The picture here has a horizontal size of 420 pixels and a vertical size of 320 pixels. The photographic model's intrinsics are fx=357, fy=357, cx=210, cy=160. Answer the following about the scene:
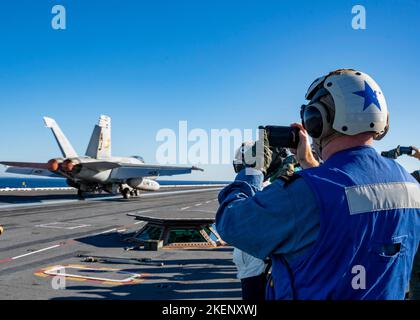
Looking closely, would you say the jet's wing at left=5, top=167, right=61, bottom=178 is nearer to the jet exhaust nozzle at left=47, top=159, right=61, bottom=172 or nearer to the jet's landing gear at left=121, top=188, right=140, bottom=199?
the jet's landing gear at left=121, top=188, right=140, bottom=199

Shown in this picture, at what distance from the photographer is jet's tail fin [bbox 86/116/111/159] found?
3506 cm

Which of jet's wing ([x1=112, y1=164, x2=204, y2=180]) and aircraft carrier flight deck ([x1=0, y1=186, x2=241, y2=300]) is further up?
aircraft carrier flight deck ([x1=0, y1=186, x2=241, y2=300])

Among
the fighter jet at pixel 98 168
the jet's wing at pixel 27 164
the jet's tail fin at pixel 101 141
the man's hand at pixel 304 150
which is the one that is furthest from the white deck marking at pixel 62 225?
the jet's wing at pixel 27 164

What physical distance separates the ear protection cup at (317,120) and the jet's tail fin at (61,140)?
31546 millimetres

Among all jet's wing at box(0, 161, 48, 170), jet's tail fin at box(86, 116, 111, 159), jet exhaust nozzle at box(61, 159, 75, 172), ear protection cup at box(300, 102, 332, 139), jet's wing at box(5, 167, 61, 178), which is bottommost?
jet's wing at box(5, 167, 61, 178)

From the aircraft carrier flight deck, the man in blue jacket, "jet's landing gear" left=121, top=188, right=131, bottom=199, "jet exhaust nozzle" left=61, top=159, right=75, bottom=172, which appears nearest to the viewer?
the man in blue jacket

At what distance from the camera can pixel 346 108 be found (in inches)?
84.7

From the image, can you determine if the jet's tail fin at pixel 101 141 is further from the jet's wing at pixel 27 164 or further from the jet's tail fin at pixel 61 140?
the jet's wing at pixel 27 164

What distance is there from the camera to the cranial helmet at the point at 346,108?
84.2 inches

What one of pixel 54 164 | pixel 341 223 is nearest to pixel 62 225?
pixel 54 164

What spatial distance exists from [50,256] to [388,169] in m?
10.7

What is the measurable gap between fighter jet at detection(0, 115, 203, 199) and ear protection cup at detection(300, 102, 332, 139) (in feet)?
97.5

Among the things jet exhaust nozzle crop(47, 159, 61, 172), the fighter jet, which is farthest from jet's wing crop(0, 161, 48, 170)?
jet exhaust nozzle crop(47, 159, 61, 172)
